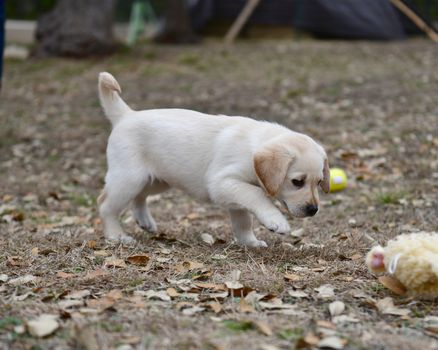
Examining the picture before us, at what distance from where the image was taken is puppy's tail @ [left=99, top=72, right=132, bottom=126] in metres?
4.75

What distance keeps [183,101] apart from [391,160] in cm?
351

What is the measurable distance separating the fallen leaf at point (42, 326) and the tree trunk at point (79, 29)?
1002 centimetres

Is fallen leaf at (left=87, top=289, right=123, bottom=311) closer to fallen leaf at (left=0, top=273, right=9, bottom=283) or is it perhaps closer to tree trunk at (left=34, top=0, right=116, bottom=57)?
fallen leaf at (left=0, top=273, right=9, bottom=283)

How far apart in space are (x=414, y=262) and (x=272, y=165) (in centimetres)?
99

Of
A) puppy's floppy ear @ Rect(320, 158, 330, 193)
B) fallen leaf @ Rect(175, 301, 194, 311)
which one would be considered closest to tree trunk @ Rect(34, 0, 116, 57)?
puppy's floppy ear @ Rect(320, 158, 330, 193)

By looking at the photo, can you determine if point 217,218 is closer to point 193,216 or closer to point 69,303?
point 193,216

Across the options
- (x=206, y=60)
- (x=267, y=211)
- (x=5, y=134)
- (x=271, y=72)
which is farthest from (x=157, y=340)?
(x=206, y=60)

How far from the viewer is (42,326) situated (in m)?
2.92

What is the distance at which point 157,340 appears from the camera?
113 inches

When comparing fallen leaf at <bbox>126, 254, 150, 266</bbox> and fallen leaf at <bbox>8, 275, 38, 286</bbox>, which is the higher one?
fallen leaf at <bbox>8, 275, 38, 286</bbox>

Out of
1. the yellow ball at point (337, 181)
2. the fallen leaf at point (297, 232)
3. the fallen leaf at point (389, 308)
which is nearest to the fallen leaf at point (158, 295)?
the fallen leaf at point (389, 308)

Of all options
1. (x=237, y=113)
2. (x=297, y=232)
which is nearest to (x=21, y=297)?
(x=297, y=232)

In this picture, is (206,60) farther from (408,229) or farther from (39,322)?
(39,322)

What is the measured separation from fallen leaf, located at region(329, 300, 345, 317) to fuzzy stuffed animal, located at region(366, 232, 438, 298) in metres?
0.33
